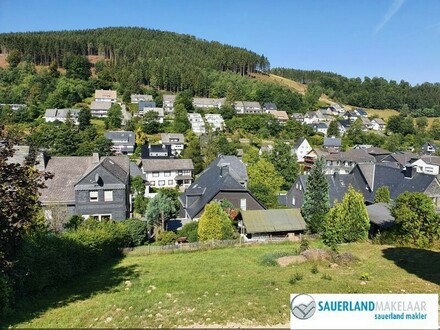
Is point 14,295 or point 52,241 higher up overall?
point 52,241

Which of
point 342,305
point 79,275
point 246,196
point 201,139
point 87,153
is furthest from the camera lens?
point 201,139

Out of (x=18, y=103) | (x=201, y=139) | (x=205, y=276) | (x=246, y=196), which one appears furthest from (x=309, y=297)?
(x=18, y=103)

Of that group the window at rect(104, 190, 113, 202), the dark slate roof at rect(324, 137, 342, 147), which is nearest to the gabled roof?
the window at rect(104, 190, 113, 202)

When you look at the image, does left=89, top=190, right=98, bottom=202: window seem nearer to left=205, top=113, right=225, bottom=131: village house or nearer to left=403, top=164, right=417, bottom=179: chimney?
left=403, top=164, right=417, bottom=179: chimney

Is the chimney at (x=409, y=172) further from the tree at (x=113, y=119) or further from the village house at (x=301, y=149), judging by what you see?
the tree at (x=113, y=119)

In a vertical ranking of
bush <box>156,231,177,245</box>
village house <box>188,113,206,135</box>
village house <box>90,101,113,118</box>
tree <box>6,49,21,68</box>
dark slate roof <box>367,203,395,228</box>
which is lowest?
bush <box>156,231,177,245</box>

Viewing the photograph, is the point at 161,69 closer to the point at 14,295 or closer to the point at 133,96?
the point at 133,96

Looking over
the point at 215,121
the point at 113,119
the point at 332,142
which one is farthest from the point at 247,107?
the point at 113,119
